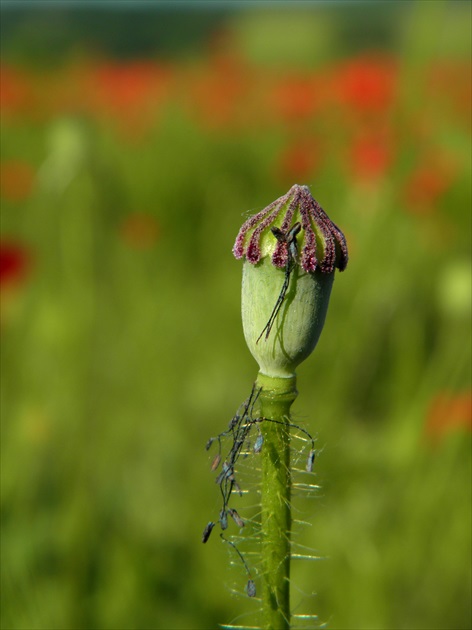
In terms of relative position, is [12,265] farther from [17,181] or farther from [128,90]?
[128,90]

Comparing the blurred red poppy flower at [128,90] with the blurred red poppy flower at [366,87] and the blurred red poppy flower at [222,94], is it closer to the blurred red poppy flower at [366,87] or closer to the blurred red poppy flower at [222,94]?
the blurred red poppy flower at [222,94]

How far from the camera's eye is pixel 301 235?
0.56 meters

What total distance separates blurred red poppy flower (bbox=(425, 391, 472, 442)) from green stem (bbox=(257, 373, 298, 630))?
1.20 m

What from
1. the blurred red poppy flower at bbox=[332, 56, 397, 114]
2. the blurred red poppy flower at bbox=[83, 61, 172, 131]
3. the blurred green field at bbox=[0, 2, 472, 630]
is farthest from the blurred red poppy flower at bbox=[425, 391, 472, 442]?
the blurred red poppy flower at bbox=[83, 61, 172, 131]

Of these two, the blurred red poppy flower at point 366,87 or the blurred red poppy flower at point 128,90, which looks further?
the blurred red poppy flower at point 128,90

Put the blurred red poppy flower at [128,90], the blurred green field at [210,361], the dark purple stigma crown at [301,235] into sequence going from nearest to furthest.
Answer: the dark purple stigma crown at [301,235], the blurred green field at [210,361], the blurred red poppy flower at [128,90]

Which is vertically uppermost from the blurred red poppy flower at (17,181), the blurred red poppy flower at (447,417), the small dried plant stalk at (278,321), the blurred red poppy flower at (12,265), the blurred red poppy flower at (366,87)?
the blurred red poppy flower at (366,87)

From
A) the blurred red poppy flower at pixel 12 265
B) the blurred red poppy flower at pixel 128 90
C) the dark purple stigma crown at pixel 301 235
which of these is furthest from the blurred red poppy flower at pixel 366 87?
the dark purple stigma crown at pixel 301 235

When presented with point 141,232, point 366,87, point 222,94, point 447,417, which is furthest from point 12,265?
point 222,94

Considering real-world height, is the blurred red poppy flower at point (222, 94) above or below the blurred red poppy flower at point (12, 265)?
above

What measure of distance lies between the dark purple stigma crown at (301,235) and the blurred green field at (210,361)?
11.2 inches

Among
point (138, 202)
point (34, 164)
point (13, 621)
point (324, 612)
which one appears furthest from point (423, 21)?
point (34, 164)

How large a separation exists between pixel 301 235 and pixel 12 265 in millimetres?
1379

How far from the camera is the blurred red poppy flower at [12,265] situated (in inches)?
71.5
